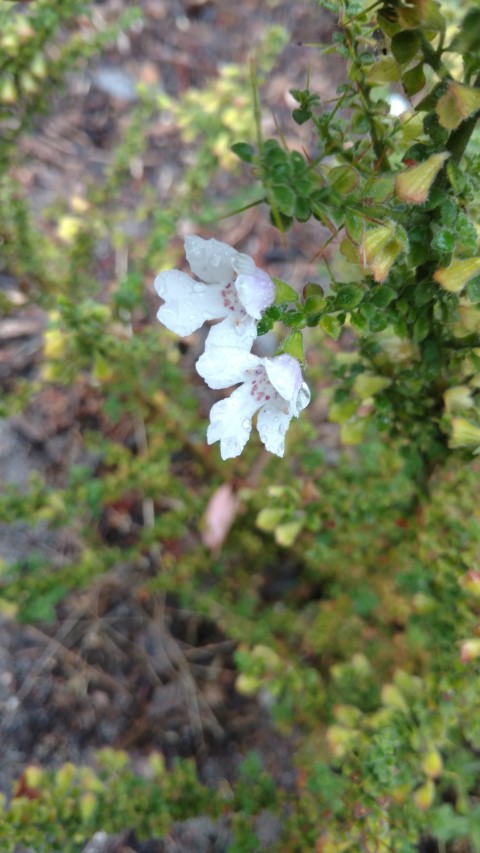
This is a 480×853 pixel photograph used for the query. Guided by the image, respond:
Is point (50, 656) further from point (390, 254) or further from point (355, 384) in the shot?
point (390, 254)

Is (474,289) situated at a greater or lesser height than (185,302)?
greater

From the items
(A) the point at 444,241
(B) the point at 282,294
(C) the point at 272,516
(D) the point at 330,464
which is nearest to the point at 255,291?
(B) the point at 282,294

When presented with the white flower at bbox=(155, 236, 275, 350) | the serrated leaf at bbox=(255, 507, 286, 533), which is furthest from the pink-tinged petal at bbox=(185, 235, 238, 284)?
the serrated leaf at bbox=(255, 507, 286, 533)

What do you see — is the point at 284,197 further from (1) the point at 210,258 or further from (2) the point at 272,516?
(2) the point at 272,516

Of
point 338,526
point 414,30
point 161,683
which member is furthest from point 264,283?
point 161,683

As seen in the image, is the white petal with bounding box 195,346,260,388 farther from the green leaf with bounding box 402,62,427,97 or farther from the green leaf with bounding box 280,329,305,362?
the green leaf with bounding box 402,62,427,97
